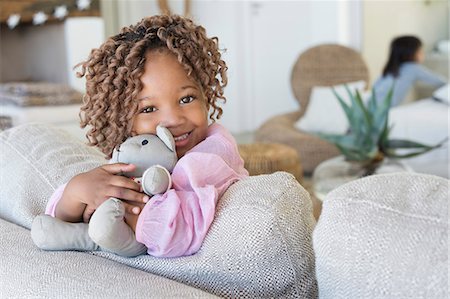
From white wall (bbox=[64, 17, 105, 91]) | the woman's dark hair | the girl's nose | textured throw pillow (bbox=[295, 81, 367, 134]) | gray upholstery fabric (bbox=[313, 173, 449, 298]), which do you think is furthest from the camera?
white wall (bbox=[64, 17, 105, 91])

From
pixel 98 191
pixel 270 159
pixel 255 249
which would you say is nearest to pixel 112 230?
pixel 98 191

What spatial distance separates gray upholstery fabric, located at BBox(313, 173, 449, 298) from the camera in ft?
1.84

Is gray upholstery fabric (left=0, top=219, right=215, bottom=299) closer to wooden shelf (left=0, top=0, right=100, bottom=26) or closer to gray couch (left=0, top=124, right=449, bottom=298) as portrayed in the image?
gray couch (left=0, top=124, right=449, bottom=298)

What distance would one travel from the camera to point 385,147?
2568 mm

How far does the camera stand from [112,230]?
81 centimetres

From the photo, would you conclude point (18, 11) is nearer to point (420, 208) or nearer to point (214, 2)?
point (214, 2)

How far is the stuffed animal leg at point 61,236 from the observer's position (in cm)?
88

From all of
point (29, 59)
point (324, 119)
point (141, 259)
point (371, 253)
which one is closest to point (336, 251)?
point (371, 253)

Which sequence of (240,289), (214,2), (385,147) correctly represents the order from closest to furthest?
(240,289), (385,147), (214,2)

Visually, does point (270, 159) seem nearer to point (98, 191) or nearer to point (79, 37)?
point (98, 191)

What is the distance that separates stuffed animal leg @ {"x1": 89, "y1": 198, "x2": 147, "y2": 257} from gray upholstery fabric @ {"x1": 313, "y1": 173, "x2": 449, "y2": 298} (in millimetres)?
265

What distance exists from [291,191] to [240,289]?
12 centimetres

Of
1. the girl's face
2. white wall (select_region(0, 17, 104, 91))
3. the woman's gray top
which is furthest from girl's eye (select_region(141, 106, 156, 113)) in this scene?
white wall (select_region(0, 17, 104, 91))

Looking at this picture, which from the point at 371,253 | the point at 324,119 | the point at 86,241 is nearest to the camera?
the point at 371,253
